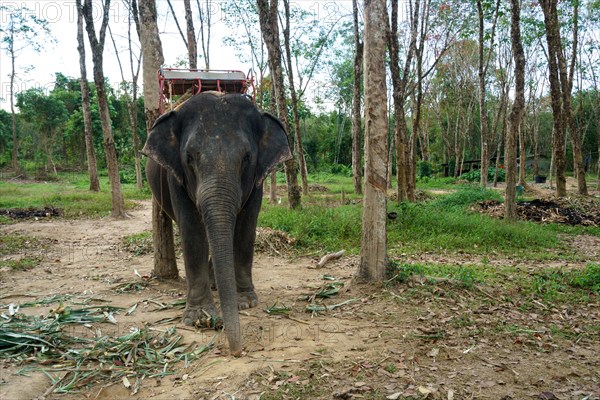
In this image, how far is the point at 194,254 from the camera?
564cm

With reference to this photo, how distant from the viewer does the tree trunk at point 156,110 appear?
23.7ft

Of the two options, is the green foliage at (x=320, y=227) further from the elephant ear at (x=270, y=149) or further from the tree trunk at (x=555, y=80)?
the tree trunk at (x=555, y=80)

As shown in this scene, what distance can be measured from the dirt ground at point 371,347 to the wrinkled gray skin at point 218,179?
500 mm

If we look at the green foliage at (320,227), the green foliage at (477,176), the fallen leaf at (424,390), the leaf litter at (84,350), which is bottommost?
the fallen leaf at (424,390)

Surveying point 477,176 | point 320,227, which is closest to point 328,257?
point 320,227

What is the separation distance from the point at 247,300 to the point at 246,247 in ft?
2.30

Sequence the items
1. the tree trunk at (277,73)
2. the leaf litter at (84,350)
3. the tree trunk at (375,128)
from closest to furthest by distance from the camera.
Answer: the leaf litter at (84,350), the tree trunk at (375,128), the tree trunk at (277,73)

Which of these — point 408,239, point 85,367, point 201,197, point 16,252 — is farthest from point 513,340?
point 16,252

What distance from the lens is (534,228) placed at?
1150cm

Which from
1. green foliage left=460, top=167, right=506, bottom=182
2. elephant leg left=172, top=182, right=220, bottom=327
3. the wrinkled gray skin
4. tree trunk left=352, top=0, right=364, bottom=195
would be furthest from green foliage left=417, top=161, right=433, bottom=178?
elephant leg left=172, top=182, right=220, bottom=327

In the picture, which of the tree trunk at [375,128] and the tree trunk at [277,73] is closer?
the tree trunk at [375,128]

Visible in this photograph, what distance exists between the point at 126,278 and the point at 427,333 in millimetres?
4996

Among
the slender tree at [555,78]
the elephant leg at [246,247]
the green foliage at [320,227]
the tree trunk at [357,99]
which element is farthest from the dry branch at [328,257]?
the slender tree at [555,78]

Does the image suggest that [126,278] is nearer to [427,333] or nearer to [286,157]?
[286,157]
